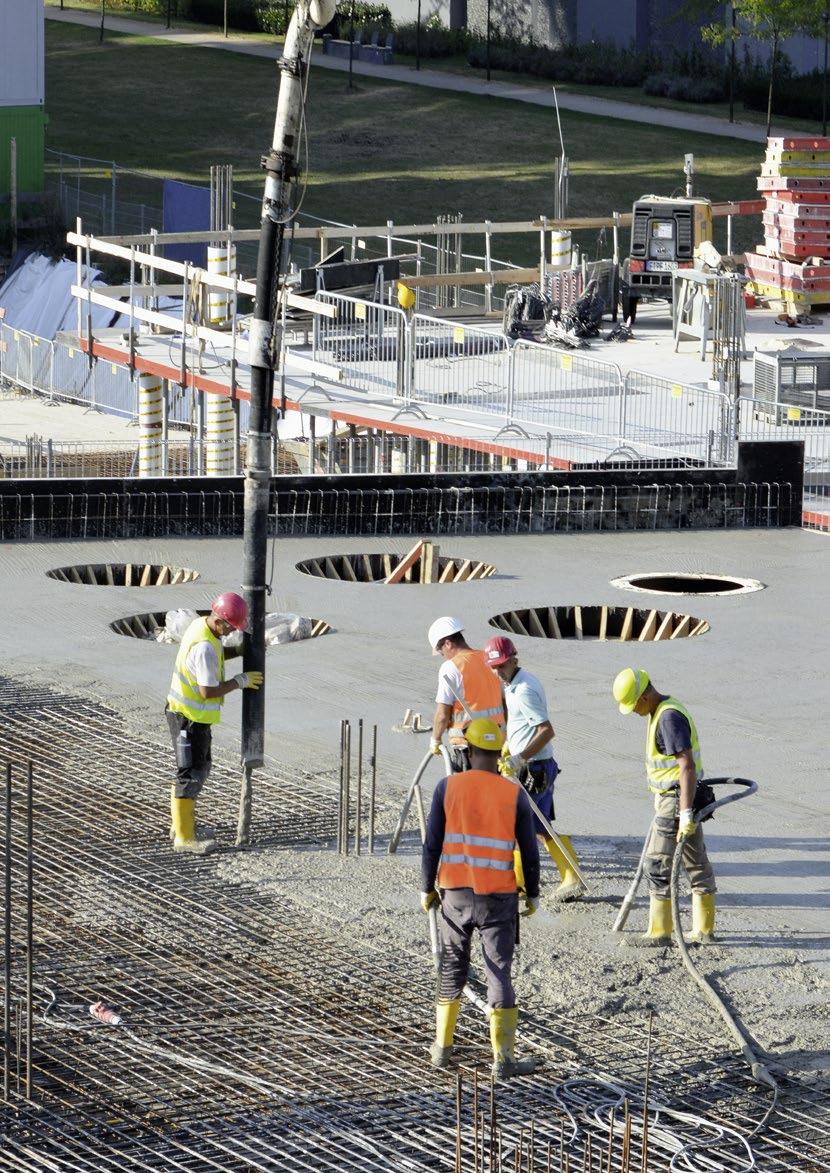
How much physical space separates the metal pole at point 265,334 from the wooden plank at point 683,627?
7.32 m

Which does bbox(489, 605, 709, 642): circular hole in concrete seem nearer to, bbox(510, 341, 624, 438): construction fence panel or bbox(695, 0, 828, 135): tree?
bbox(510, 341, 624, 438): construction fence panel

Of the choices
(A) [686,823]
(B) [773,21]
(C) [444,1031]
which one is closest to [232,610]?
(A) [686,823]

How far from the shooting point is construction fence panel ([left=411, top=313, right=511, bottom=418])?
2928 cm

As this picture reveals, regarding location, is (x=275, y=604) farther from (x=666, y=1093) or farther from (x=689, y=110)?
(x=689, y=110)

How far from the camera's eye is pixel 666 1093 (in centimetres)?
1037

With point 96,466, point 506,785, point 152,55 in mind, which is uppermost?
point 152,55

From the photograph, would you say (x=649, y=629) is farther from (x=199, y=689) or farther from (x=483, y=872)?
(x=483, y=872)

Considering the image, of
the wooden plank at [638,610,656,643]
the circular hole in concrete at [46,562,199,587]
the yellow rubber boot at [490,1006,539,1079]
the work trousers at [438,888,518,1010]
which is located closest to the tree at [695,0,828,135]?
the circular hole in concrete at [46,562,199,587]

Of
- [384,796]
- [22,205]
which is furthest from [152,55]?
Result: [384,796]

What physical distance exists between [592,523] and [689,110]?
41812 mm

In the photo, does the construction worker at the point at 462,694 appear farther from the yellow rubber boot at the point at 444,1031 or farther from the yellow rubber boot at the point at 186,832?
the yellow rubber boot at the point at 444,1031

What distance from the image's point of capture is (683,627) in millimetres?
20641

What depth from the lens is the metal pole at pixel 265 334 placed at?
1309 cm

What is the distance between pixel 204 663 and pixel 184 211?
37102 millimetres
